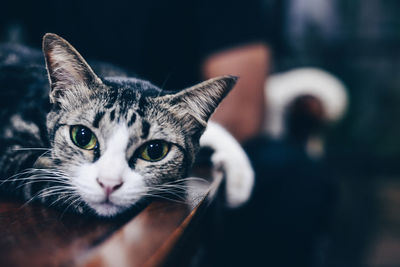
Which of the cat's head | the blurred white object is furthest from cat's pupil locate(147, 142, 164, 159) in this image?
the blurred white object

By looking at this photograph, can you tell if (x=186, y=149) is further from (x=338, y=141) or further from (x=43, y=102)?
(x=338, y=141)

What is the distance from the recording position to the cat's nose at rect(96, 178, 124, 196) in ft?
1.09

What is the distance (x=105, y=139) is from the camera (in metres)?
0.34

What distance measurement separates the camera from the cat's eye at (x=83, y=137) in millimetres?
357

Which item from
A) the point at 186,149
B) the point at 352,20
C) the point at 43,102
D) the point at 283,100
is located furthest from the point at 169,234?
the point at 352,20

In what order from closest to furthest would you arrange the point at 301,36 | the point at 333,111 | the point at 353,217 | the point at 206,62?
the point at 206,62, the point at 333,111, the point at 353,217, the point at 301,36

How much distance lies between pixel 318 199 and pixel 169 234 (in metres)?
0.62

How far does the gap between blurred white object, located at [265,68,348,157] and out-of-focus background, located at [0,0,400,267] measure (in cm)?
52

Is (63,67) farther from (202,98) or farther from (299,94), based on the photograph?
(299,94)

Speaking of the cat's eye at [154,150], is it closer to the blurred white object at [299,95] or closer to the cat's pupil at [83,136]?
the cat's pupil at [83,136]

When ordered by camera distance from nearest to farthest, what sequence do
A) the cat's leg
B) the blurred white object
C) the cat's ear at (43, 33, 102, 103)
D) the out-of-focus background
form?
the cat's ear at (43, 33, 102, 103) → the cat's leg → the blurred white object → the out-of-focus background

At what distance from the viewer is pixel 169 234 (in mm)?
281

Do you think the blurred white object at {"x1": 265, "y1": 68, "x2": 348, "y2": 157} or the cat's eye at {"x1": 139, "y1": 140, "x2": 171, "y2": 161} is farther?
the blurred white object at {"x1": 265, "y1": 68, "x2": 348, "y2": 157}

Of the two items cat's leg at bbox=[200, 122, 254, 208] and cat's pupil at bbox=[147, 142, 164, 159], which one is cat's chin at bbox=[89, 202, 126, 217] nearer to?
cat's pupil at bbox=[147, 142, 164, 159]
